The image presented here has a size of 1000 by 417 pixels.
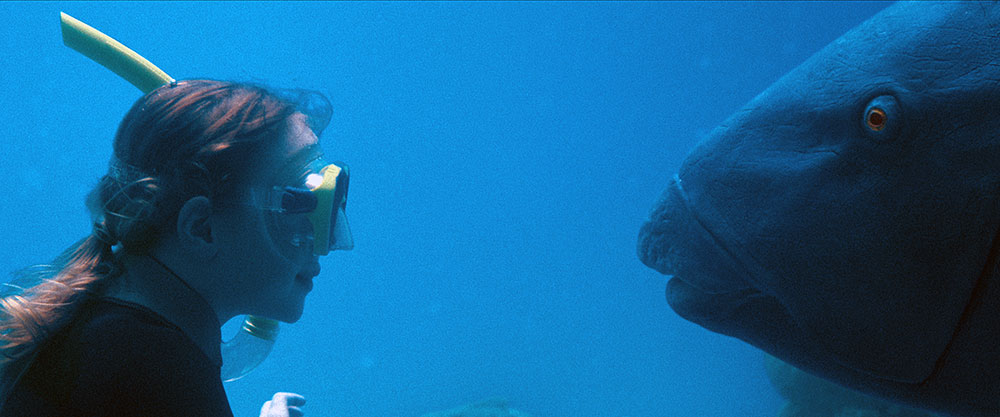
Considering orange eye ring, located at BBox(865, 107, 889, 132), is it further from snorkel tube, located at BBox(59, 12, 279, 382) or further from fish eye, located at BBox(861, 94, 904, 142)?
snorkel tube, located at BBox(59, 12, 279, 382)

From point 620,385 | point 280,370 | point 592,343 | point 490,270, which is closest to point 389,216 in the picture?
point 490,270

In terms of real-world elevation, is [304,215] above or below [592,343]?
above

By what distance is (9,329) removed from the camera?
1133 mm

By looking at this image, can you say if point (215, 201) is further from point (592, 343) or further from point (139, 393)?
point (592, 343)

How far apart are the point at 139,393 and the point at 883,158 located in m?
1.59

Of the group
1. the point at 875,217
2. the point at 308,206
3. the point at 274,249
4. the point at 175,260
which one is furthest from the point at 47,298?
the point at 875,217

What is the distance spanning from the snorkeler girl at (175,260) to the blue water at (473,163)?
3237 cm

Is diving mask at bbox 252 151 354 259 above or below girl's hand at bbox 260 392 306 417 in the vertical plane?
above

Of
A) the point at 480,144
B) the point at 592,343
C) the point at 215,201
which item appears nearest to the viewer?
the point at 215,201

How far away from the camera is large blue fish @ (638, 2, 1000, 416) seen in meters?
0.99

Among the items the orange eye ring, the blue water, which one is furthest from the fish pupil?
the blue water

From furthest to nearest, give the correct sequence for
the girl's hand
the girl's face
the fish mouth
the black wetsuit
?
the girl's hand
the girl's face
the fish mouth
the black wetsuit

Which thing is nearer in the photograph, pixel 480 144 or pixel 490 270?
pixel 480 144

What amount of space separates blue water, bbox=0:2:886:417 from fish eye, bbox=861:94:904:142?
33.3 metres
